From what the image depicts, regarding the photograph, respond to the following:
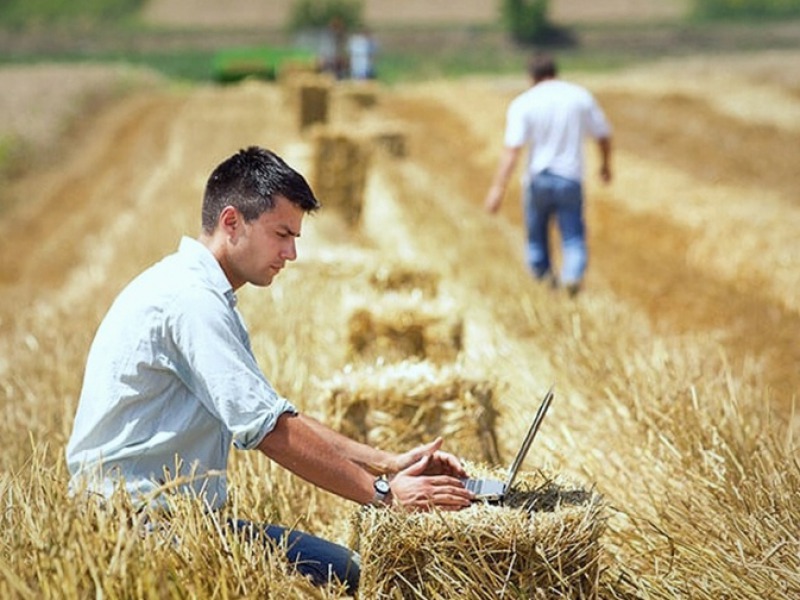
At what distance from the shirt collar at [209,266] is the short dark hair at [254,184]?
0.32 ft

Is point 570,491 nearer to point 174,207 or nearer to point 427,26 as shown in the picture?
point 174,207

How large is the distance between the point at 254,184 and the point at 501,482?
3.18 ft

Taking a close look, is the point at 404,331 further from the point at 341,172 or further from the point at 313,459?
the point at 341,172

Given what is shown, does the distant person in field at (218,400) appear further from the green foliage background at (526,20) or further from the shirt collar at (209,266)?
the green foliage background at (526,20)

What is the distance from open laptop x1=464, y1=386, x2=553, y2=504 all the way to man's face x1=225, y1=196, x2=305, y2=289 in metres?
0.73

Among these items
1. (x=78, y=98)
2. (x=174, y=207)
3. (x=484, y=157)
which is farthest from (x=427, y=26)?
(x=174, y=207)

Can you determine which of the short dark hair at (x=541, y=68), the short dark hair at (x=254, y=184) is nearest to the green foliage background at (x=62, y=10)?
the short dark hair at (x=541, y=68)

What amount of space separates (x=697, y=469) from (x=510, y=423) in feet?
4.08

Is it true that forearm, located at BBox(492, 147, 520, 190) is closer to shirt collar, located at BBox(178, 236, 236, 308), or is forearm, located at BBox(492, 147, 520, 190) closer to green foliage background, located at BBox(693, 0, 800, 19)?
shirt collar, located at BBox(178, 236, 236, 308)

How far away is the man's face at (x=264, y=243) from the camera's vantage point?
354cm

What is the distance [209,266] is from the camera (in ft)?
11.6

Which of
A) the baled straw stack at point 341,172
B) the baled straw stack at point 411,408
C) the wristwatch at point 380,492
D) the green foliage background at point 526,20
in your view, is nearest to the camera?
the wristwatch at point 380,492

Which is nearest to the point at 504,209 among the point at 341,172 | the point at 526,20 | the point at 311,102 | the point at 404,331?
the point at 341,172

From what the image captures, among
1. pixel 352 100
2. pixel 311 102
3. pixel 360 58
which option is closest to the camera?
pixel 311 102
